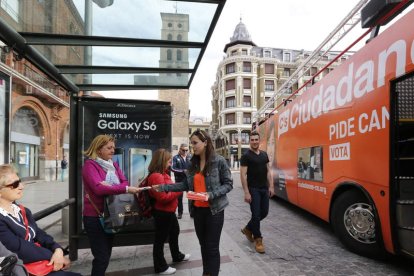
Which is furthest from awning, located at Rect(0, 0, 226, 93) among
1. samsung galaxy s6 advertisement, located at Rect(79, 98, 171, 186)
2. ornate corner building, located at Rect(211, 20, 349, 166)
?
ornate corner building, located at Rect(211, 20, 349, 166)

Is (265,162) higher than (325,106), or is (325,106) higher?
(325,106)

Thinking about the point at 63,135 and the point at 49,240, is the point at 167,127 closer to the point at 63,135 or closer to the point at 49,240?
the point at 49,240

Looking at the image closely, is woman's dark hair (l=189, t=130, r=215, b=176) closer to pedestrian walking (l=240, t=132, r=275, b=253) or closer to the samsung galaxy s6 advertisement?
the samsung galaxy s6 advertisement

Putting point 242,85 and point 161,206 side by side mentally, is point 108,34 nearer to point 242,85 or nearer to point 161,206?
point 161,206

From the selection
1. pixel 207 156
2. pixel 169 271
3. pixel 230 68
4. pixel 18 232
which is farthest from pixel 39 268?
pixel 230 68

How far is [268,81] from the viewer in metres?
55.6

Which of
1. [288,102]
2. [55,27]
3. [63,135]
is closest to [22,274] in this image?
[55,27]

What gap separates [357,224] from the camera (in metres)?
4.70

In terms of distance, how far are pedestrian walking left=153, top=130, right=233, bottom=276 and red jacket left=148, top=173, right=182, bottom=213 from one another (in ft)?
1.00

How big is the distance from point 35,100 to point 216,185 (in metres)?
17.2

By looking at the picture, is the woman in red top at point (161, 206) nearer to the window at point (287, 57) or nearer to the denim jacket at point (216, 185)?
the denim jacket at point (216, 185)

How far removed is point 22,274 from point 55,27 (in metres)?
2.68

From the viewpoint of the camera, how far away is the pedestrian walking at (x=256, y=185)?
16.8ft

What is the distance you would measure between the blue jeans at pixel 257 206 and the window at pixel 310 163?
141cm
